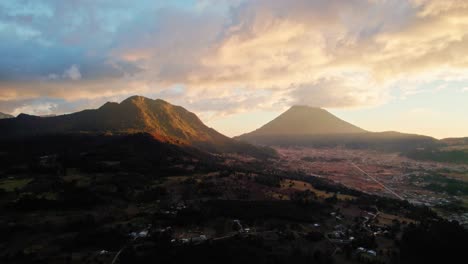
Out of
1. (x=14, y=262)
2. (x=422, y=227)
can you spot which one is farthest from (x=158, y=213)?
(x=422, y=227)

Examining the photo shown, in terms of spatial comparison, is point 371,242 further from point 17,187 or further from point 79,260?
point 17,187

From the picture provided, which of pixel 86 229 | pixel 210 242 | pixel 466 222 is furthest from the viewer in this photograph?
pixel 466 222

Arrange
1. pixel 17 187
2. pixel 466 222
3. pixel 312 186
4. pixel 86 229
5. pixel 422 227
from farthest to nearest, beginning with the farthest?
1. pixel 312 186
2. pixel 17 187
3. pixel 466 222
4. pixel 422 227
5. pixel 86 229

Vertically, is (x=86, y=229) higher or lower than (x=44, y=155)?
lower

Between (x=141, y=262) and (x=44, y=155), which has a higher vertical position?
(x=44, y=155)

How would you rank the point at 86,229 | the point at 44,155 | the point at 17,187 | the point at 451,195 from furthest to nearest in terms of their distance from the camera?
the point at 44,155 → the point at 451,195 → the point at 17,187 → the point at 86,229

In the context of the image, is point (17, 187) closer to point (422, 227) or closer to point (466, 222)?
point (422, 227)

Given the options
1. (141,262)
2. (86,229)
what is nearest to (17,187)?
(86,229)

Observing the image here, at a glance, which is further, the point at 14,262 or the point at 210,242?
the point at 210,242

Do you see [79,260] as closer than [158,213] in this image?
Yes
